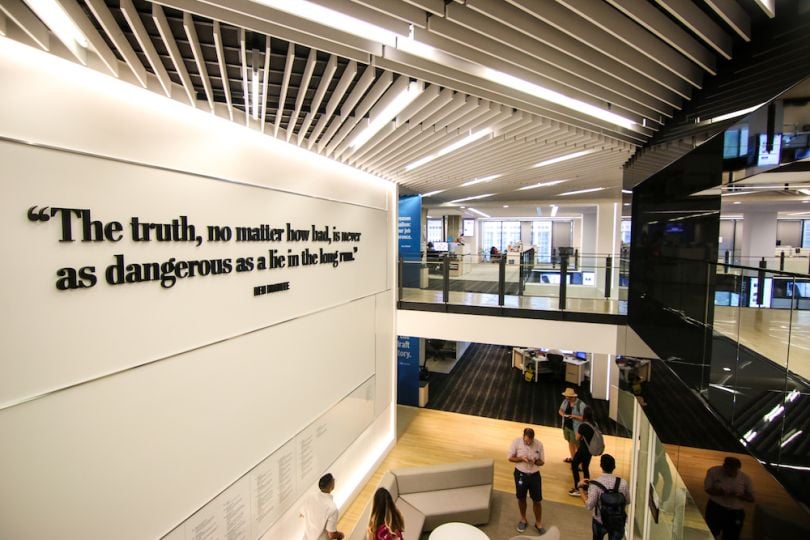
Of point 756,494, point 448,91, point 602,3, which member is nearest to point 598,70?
point 602,3

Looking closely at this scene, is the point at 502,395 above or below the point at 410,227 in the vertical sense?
below

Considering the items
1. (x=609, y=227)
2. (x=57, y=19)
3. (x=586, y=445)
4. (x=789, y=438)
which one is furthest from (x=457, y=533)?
(x=609, y=227)

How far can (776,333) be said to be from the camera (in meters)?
2.53

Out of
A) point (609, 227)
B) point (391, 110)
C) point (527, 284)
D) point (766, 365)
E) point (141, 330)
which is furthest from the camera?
point (609, 227)

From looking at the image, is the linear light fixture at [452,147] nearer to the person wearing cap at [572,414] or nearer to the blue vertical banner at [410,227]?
the blue vertical banner at [410,227]

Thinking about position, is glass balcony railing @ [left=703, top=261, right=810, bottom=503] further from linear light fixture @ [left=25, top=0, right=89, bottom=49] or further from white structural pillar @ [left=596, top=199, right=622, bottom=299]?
white structural pillar @ [left=596, top=199, right=622, bottom=299]

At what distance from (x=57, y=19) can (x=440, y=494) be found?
22.4 ft

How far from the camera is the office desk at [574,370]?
481 inches

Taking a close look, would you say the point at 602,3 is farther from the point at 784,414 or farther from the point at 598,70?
the point at 784,414

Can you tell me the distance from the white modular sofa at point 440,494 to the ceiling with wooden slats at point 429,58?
5.11 m

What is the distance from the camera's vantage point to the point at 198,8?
6.38ft

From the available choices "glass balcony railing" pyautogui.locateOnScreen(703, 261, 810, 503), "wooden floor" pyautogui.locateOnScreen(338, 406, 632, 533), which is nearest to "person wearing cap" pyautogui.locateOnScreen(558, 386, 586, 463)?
"wooden floor" pyautogui.locateOnScreen(338, 406, 632, 533)

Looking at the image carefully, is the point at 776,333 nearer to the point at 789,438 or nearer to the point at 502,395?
the point at 789,438

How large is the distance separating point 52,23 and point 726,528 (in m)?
5.11
